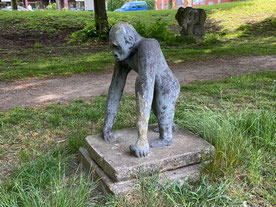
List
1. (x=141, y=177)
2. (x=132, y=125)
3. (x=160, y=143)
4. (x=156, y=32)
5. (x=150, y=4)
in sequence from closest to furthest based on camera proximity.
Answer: (x=141, y=177)
(x=160, y=143)
(x=132, y=125)
(x=156, y=32)
(x=150, y=4)

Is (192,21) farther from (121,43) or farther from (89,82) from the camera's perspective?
(121,43)

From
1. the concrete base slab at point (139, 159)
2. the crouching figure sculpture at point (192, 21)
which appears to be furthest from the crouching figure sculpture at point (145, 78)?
the crouching figure sculpture at point (192, 21)

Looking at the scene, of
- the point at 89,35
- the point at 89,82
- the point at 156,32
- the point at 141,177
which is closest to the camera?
the point at 141,177

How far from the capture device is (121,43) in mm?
2781

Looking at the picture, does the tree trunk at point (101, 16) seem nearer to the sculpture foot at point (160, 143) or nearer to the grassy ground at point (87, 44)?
the grassy ground at point (87, 44)

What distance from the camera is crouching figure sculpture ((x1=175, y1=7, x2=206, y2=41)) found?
12109mm

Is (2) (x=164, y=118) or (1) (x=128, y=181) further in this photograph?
(2) (x=164, y=118)

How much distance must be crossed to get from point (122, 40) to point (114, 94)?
0.68 meters

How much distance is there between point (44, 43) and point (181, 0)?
32367mm

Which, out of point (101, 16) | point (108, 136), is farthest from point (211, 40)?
point (108, 136)

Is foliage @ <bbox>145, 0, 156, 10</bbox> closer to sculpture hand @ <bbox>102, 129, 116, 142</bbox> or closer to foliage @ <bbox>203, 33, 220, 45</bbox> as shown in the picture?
foliage @ <bbox>203, 33, 220, 45</bbox>

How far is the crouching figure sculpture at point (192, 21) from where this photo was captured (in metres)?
12.1

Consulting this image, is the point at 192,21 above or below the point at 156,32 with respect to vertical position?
above

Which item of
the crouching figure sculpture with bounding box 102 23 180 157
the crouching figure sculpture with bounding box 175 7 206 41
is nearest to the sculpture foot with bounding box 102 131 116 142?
the crouching figure sculpture with bounding box 102 23 180 157
